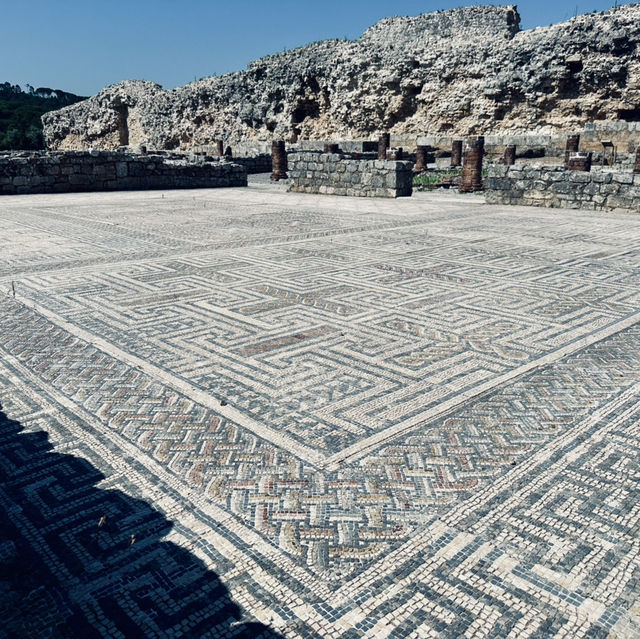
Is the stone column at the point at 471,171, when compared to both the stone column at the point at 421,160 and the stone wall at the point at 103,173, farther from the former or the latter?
the stone wall at the point at 103,173

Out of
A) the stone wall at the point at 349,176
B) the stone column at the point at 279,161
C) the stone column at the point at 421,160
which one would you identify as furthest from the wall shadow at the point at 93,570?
the stone column at the point at 421,160

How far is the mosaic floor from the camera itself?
5.22 feet

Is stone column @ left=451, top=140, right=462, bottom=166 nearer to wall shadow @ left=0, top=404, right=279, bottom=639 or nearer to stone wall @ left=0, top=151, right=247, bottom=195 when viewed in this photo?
stone wall @ left=0, top=151, right=247, bottom=195

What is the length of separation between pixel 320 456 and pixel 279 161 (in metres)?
16.2

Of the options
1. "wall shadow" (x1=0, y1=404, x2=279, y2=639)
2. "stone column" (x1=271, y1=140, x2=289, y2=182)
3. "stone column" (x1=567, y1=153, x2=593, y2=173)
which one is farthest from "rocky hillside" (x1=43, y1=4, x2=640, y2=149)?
"wall shadow" (x1=0, y1=404, x2=279, y2=639)

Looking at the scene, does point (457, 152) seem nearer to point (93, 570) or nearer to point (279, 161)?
point (279, 161)

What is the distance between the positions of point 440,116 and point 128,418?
26563 mm

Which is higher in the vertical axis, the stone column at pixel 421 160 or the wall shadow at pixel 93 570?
the stone column at pixel 421 160

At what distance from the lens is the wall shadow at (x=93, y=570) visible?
1.51 m

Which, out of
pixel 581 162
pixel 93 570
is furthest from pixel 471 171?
pixel 93 570

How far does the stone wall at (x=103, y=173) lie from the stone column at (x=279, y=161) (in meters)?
1.22

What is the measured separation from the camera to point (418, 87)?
27484mm

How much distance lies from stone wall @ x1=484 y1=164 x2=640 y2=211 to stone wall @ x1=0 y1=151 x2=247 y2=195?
7858mm

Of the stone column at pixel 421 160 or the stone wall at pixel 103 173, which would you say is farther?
the stone column at pixel 421 160
